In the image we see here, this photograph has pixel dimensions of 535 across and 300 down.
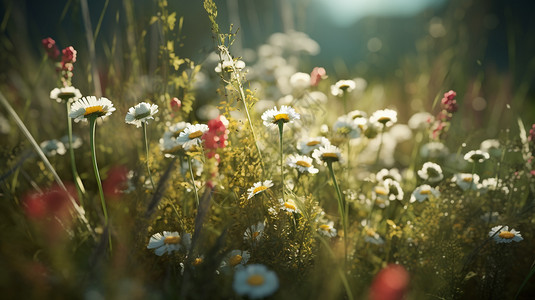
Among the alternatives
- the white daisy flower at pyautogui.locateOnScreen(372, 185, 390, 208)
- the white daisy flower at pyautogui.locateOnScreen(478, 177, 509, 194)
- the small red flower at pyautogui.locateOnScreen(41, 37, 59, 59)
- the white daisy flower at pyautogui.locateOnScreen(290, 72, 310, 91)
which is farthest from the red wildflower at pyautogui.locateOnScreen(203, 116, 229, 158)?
the white daisy flower at pyautogui.locateOnScreen(478, 177, 509, 194)

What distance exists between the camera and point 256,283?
0.85m

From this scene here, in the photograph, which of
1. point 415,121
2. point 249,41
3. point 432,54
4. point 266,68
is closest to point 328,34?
point 249,41

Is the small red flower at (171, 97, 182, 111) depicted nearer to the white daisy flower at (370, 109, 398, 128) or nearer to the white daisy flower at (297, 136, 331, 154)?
the white daisy flower at (297, 136, 331, 154)

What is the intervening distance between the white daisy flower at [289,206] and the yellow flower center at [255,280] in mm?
313

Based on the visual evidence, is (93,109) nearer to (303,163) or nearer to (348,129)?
(303,163)

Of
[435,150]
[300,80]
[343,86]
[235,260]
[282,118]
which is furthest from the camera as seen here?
[300,80]

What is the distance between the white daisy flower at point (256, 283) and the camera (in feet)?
2.68

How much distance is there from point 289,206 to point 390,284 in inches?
16.8

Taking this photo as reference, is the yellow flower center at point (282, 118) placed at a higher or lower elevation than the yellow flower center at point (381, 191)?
higher

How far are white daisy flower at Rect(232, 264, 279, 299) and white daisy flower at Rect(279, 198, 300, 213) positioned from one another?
0.99 feet

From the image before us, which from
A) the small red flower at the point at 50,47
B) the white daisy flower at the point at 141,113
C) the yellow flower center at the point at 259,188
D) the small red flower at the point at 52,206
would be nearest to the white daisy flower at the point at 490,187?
the yellow flower center at the point at 259,188

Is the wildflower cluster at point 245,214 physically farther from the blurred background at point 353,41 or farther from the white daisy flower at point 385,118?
the blurred background at point 353,41

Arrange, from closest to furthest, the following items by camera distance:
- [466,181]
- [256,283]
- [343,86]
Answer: [256,283] → [466,181] → [343,86]

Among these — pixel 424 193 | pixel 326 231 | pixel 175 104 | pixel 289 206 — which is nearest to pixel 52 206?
pixel 175 104
